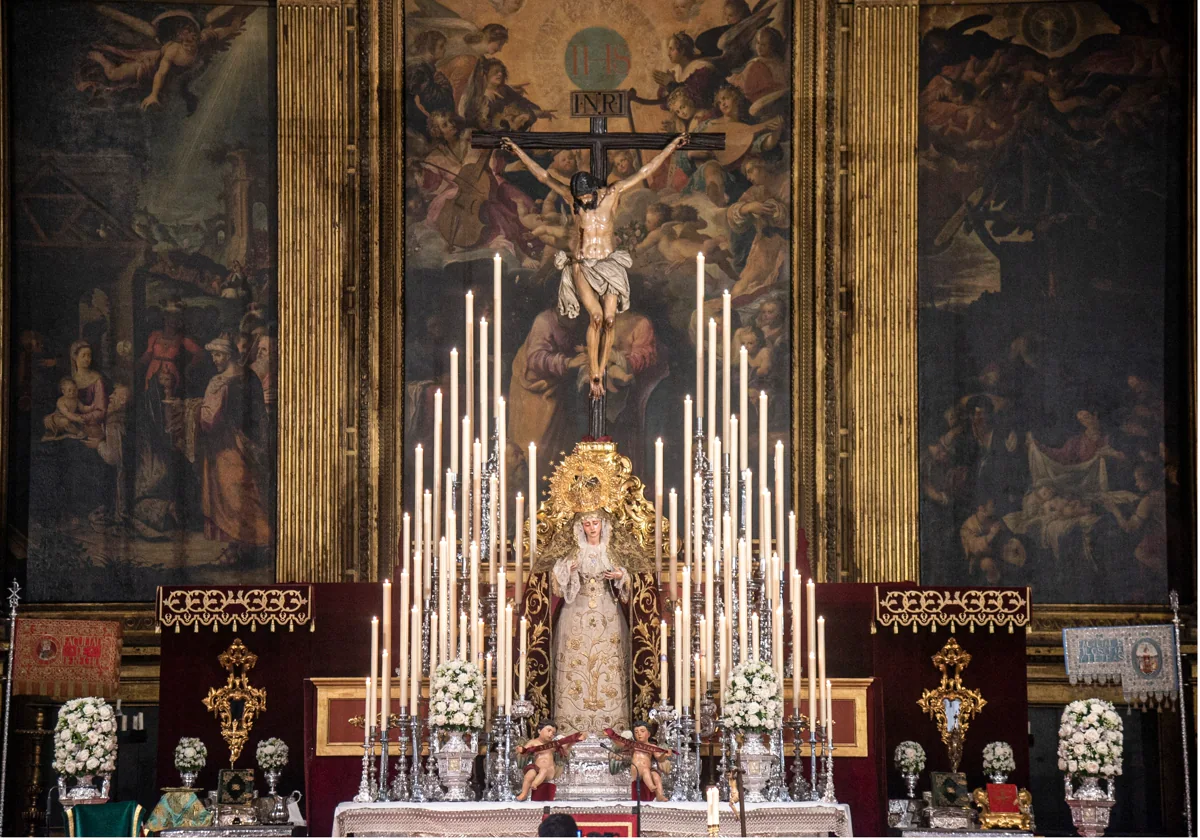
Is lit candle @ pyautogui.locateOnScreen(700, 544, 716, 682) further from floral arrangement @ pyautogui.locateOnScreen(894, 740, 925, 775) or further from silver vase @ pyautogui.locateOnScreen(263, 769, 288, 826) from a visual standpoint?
silver vase @ pyautogui.locateOnScreen(263, 769, 288, 826)

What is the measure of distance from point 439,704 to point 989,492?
5976 mm

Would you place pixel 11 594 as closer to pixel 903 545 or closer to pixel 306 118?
pixel 306 118

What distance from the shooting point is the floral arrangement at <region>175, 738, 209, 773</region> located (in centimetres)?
1152

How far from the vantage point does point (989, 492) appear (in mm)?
14273

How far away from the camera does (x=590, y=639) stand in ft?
34.8

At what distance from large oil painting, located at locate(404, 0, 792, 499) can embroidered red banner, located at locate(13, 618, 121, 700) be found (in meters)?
2.95

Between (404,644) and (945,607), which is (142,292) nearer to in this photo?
(404,644)

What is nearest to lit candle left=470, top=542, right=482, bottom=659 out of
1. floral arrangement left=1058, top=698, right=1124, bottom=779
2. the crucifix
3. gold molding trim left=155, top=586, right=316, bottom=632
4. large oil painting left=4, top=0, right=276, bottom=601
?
the crucifix

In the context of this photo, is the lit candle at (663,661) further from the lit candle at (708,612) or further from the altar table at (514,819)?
the altar table at (514,819)

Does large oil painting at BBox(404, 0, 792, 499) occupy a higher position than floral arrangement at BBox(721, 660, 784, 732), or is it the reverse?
large oil painting at BBox(404, 0, 792, 499)

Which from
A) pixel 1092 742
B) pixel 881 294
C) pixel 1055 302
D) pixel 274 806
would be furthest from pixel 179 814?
pixel 1055 302

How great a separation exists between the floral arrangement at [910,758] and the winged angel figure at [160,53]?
7381 mm

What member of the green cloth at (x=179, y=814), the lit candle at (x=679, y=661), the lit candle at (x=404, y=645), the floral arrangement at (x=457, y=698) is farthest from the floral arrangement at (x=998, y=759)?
the green cloth at (x=179, y=814)

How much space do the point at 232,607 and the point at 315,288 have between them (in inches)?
140
